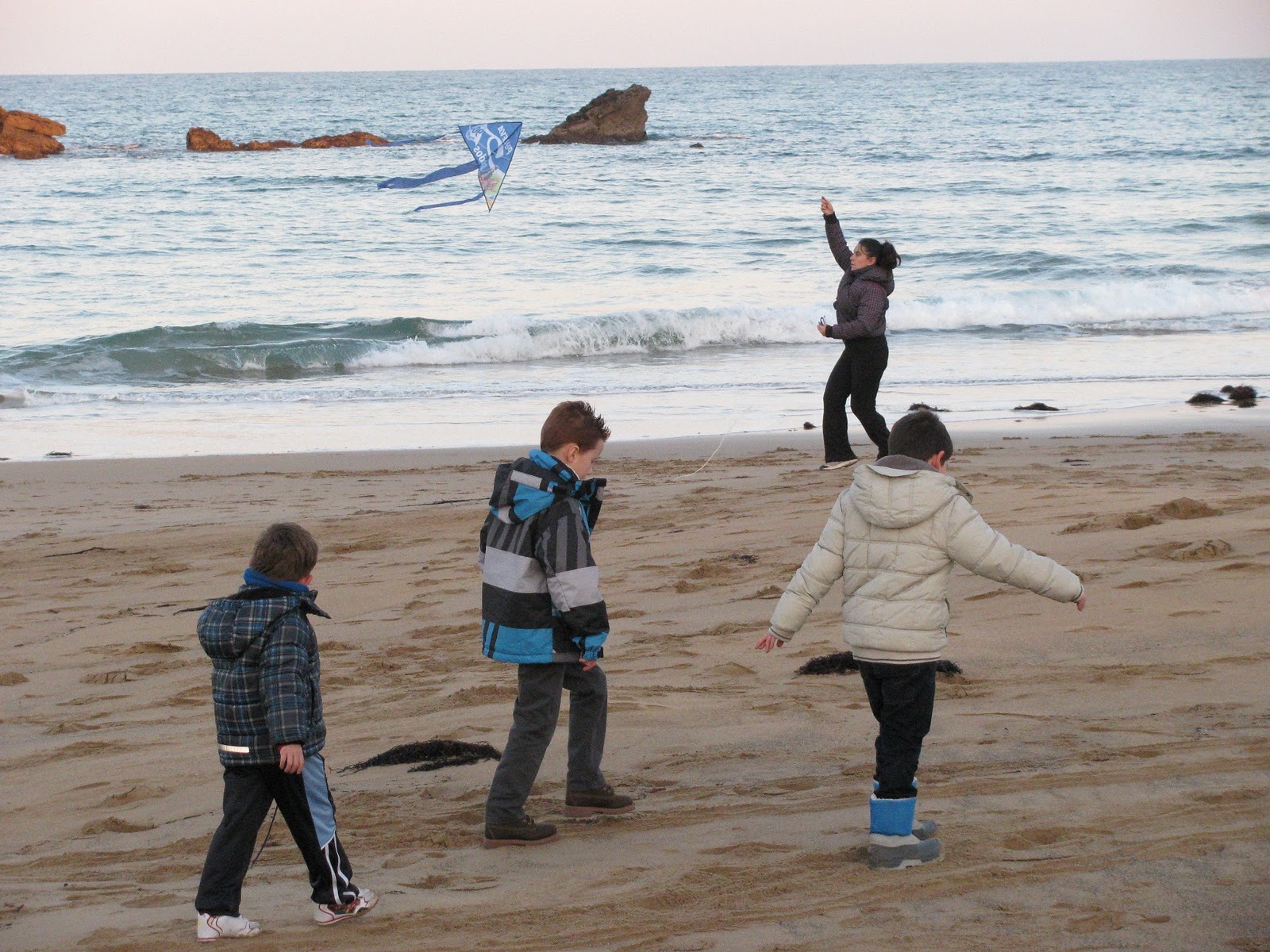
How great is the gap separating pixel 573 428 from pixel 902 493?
3.07 ft

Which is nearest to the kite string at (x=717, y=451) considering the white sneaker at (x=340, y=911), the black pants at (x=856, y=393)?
the black pants at (x=856, y=393)

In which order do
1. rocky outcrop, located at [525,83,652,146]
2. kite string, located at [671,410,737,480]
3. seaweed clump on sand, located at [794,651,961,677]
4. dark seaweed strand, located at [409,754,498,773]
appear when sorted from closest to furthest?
dark seaweed strand, located at [409,754,498,773] → seaweed clump on sand, located at [794,651,961,677] → kite string, located at [671,410,737,480] → rocky outcrop, located at [525,83,652,146]

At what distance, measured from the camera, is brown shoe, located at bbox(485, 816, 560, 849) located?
373 centimetres

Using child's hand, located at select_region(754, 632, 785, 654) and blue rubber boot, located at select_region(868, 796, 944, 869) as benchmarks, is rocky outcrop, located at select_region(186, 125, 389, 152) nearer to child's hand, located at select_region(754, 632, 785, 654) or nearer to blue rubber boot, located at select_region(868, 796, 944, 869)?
child's hand, located at select_region(754, 632, 785, 654)

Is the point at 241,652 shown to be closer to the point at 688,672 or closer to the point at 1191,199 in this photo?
the point at 688,672

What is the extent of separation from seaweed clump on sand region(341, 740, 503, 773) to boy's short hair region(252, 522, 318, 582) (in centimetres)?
145

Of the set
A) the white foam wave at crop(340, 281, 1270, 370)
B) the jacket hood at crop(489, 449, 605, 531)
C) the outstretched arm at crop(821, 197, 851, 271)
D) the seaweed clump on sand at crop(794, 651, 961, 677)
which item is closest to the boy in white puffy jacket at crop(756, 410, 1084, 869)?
the jacket hood at crop(489, 449, 605, 531)

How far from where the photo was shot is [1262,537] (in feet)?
20.9

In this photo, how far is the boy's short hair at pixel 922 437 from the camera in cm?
348

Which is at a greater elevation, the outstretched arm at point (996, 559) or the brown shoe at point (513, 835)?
the outstretched arm at point (996, 559)

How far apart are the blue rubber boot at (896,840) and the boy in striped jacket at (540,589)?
2.97ft

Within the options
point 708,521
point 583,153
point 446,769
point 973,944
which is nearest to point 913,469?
point 973,944

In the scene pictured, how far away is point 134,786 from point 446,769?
1076 millimetres

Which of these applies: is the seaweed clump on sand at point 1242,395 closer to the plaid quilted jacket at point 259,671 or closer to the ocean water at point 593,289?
the ocean water at point 593,289
